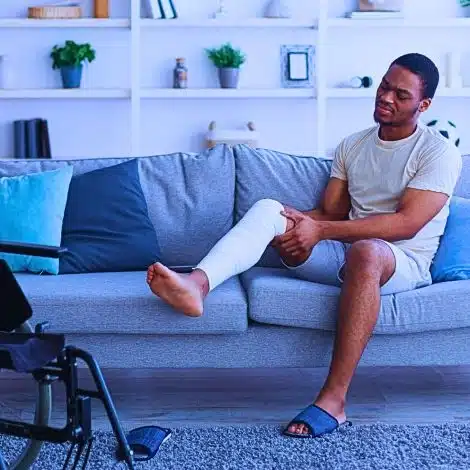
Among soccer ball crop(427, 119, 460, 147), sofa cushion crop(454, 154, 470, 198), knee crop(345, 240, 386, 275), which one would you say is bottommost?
knee crop(345, 240, 386, 275)

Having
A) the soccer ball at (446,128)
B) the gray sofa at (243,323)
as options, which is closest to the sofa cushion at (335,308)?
the gray sofa at (243,323)

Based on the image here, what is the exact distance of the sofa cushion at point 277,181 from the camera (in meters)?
3.27

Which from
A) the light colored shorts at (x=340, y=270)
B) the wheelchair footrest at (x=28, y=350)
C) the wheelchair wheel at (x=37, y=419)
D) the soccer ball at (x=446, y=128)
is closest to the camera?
the wheelchair footrest at (x=28, y=350)

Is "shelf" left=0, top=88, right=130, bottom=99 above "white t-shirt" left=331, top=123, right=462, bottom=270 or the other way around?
above

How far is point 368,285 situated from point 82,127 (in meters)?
3.50

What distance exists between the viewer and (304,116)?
587 cm

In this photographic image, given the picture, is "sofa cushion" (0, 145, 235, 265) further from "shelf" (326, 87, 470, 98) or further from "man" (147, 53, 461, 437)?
"shelf" (326, 87, 470, 98)

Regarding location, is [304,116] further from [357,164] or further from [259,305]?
[259,305]

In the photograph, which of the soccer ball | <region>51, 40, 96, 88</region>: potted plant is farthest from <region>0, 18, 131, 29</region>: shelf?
the soccer ball

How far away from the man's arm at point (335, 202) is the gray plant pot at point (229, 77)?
2.45 metres

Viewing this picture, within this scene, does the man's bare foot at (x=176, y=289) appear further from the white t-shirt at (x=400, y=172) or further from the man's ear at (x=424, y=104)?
the man's ear at (x=424, y=104)

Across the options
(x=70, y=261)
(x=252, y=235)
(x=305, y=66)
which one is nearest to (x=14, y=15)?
(x=305, y=66)

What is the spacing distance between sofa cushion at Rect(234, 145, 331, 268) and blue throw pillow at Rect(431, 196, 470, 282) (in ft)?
1.56

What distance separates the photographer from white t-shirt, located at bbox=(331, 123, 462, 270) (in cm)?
292
